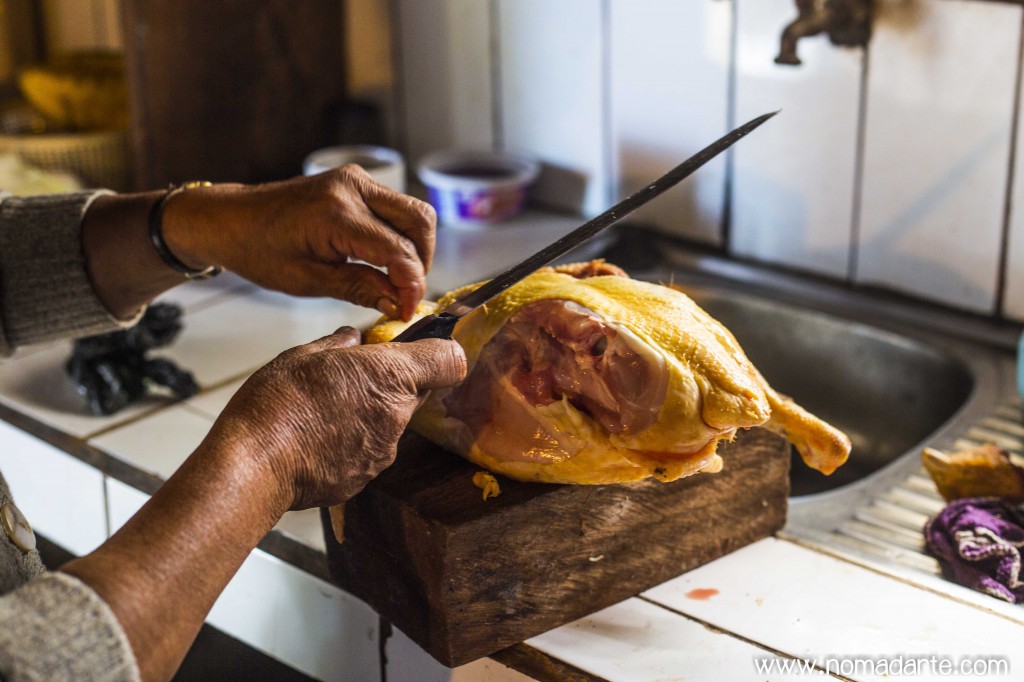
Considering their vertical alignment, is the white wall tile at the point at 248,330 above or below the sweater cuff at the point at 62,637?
below

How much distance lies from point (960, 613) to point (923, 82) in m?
0.88

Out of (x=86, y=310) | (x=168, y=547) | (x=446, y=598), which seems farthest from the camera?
(x=86, y=310)

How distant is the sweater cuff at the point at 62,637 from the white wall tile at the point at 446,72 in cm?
164

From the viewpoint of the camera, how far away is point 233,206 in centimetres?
124

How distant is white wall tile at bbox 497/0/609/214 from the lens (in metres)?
2.08

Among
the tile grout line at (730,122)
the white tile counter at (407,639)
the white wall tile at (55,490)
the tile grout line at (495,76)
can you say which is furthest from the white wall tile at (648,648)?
the tile grout line at (495,76)

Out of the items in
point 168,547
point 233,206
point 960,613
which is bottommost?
point 960,613

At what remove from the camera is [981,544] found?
1178mm

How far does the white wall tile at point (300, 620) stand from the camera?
1.18m

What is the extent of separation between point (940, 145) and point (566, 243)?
92 centimetres

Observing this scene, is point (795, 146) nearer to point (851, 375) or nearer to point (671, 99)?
point (671, 99)

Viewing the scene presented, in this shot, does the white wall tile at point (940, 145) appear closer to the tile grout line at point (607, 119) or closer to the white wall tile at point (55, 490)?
the tile grout line at point (607, 119)

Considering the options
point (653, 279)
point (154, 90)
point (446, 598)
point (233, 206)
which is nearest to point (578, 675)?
point (446, 598)

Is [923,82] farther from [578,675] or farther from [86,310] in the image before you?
[86,310]
